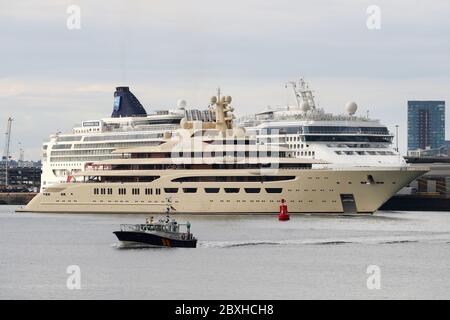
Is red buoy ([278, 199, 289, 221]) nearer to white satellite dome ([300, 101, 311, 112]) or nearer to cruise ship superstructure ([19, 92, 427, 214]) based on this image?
cruise ship superstructure ([19, 92, 427, 214])

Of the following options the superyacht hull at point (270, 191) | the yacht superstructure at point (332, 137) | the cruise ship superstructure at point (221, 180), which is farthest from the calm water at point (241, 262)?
the yacht superstructure at point (332, 137)

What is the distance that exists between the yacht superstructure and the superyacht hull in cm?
909

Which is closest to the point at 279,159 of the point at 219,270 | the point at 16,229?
the point at 16,229

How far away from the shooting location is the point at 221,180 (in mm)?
104625

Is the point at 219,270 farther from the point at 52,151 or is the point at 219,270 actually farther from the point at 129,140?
the point at 52,151

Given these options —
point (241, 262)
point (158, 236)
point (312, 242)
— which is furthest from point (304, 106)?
point (241, 262)

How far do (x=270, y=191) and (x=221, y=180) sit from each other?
4.19m

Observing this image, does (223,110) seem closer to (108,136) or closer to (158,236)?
(108,136)

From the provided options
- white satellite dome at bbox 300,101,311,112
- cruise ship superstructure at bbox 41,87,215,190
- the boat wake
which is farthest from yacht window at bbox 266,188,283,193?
the boat wake

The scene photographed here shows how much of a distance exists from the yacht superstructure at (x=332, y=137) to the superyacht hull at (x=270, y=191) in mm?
9090

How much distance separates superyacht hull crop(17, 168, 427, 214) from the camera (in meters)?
102

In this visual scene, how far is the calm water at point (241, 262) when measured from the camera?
55.5 metres

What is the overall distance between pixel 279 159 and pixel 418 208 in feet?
106

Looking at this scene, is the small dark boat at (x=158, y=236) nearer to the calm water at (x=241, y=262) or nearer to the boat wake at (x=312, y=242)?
the calm water at (x=241, y=262)
